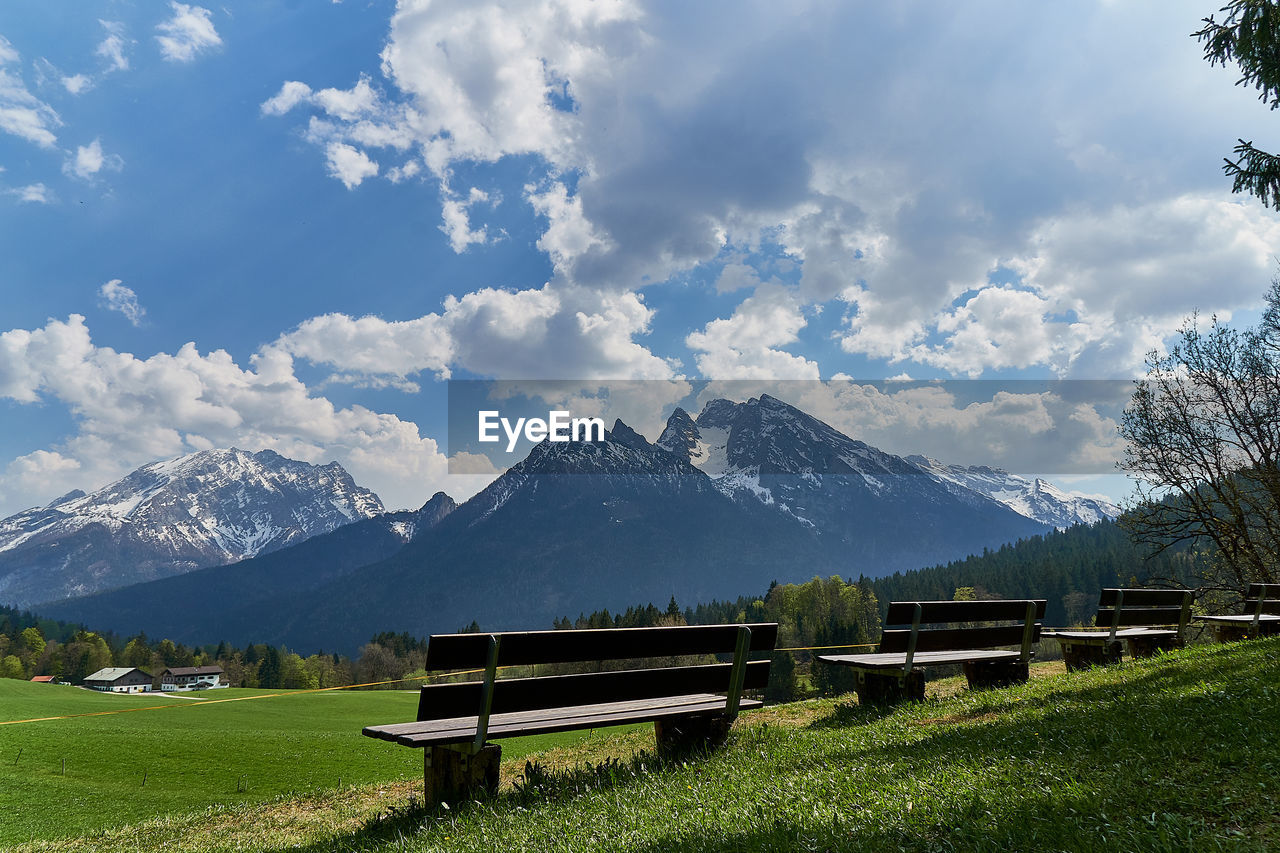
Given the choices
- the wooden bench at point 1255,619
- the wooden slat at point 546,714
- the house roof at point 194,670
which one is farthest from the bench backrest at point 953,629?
the house roof at point 194,670

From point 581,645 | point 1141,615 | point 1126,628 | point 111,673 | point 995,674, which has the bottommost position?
point 111,673

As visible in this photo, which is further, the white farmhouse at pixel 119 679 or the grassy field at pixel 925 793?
the white farmhouse at pixel 119 679

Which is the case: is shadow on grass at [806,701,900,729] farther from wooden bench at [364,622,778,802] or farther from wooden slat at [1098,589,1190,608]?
wooden slat at [1098,589,1190,608]

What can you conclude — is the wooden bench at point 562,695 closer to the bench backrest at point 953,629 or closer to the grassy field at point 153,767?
the bench backrest at point 953,629

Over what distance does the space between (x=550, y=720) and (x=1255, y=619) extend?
Result: 14533 millimetres

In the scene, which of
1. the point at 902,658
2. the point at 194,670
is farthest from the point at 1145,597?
the point at 194,670

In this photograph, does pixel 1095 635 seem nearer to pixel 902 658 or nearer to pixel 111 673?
pixel 902 658

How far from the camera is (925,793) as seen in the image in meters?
4.52

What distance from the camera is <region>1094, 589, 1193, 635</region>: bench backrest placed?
1224 cm

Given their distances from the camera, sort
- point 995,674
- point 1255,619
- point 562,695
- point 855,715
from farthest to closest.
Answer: point 1255,619, point 995,674, point 855,715, point 562,695

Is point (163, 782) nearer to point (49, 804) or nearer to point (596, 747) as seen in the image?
point (49, 804)

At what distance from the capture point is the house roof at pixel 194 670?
105m

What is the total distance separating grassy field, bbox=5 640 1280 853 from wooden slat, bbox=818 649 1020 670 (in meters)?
0.79

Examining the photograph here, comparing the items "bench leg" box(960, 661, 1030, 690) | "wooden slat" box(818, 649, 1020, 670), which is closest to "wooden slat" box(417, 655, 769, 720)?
"wooden slat" box(818, 649, 1020, 670)
